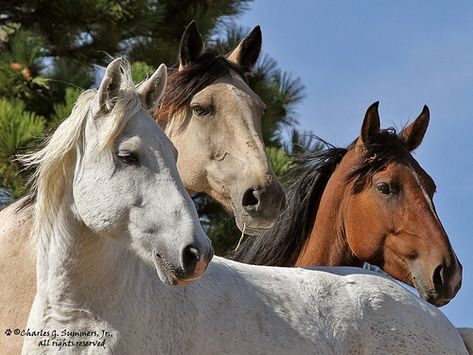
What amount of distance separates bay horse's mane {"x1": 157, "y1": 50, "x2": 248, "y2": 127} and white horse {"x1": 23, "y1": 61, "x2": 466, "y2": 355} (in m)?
1.19

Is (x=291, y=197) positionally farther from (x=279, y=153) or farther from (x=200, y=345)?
(x=279, y=153)

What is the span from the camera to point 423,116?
21.4ft

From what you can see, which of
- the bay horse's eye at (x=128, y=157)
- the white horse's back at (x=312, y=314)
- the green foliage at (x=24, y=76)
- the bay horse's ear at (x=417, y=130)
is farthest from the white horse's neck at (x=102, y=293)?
the green foliage at (x=24, y=76)

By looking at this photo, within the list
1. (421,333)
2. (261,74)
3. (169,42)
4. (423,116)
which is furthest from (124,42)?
(421,333)

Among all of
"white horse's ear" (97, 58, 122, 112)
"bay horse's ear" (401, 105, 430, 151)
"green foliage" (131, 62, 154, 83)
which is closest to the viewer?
"white horse's ear" (97, 58, 122, 112)

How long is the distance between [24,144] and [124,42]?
9.79ft

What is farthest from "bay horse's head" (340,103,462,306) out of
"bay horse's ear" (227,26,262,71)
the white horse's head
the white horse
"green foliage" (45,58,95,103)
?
"green foliage" (45,58,95,103)

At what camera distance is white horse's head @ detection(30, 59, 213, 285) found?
3.81 metres

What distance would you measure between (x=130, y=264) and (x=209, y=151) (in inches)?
50.6

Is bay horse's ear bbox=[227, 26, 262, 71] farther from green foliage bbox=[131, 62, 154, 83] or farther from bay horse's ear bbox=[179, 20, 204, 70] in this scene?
green foliage bbox=[131, 62, 154, 83]

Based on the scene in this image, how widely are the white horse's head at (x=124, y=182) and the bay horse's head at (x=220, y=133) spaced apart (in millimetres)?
892

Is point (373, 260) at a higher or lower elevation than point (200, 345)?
lower

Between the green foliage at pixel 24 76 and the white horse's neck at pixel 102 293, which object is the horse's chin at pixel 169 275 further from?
the green foliage at pixel 24 76

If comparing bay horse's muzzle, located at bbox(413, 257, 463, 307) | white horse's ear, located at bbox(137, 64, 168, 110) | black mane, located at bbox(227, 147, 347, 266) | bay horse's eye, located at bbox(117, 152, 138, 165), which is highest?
white horse's ear, located at bbox(137, 64, 168, 110)
